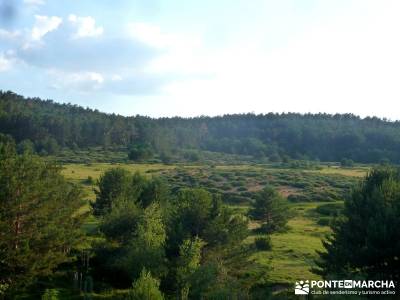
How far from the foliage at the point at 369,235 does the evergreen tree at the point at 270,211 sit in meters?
27.0

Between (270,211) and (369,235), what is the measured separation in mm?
33994

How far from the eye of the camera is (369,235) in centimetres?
2672

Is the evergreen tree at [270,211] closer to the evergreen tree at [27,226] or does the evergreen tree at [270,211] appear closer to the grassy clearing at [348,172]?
the evergreen tree at [27,226]

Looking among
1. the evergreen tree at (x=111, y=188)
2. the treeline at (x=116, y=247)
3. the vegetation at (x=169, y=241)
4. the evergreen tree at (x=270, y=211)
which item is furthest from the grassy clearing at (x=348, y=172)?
the treeline at (x=116, y=247)

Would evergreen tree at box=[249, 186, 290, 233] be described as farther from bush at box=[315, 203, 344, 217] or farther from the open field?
bush at box=[315, 203, 344, 217]

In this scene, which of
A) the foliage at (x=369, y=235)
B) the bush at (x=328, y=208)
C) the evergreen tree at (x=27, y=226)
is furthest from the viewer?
the bush at (x=328, y=208)

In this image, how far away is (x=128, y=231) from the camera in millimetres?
40844

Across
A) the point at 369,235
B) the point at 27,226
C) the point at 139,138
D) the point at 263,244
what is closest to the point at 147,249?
the point at 27,226

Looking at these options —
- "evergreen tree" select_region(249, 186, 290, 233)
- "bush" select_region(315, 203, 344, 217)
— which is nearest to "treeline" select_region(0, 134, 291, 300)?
"evergreen tree" select_region(249, 186, 290, 233)

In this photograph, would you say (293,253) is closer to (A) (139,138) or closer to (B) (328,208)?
(B) (328,208)

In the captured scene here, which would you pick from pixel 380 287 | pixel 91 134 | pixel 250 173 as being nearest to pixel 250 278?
pixel 380 287

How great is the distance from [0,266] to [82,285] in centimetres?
721

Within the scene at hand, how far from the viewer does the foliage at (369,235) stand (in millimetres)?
26297

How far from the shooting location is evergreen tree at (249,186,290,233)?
5960 cm
